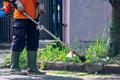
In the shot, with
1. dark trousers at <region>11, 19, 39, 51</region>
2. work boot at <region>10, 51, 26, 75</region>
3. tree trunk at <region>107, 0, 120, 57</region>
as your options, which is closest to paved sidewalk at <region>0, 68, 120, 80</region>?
work boot at <region>10, 51, 26, 75</region>

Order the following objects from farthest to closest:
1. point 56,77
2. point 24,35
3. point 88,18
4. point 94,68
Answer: point 88,18 → point 94,68 → point 24,35 → point 56,77

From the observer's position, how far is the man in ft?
25.1

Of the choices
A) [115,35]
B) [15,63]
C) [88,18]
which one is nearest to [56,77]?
[15,63]

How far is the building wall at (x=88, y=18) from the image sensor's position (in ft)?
33.4

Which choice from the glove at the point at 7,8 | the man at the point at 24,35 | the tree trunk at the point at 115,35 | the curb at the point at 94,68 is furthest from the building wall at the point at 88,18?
the glove at the point at 7,8

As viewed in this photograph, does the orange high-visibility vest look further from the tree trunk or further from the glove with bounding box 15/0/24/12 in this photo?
the tree trunk

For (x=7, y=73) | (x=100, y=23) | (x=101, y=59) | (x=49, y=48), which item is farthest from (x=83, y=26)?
(x=7, y=73)

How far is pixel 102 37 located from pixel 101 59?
5.45ft

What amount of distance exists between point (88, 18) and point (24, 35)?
2846 mm

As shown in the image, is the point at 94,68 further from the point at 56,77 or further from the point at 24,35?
the point at 24,35

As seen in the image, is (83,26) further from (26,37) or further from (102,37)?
(26,37)

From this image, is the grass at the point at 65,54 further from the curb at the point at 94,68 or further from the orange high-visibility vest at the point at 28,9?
the orange high-visibility vest at the point at 28,9

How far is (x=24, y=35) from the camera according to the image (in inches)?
303

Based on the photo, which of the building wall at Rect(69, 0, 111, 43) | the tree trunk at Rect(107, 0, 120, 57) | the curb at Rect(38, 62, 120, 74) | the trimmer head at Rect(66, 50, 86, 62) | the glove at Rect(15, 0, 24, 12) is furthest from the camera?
the building wall at Rect(69, 0, 111, 43)
